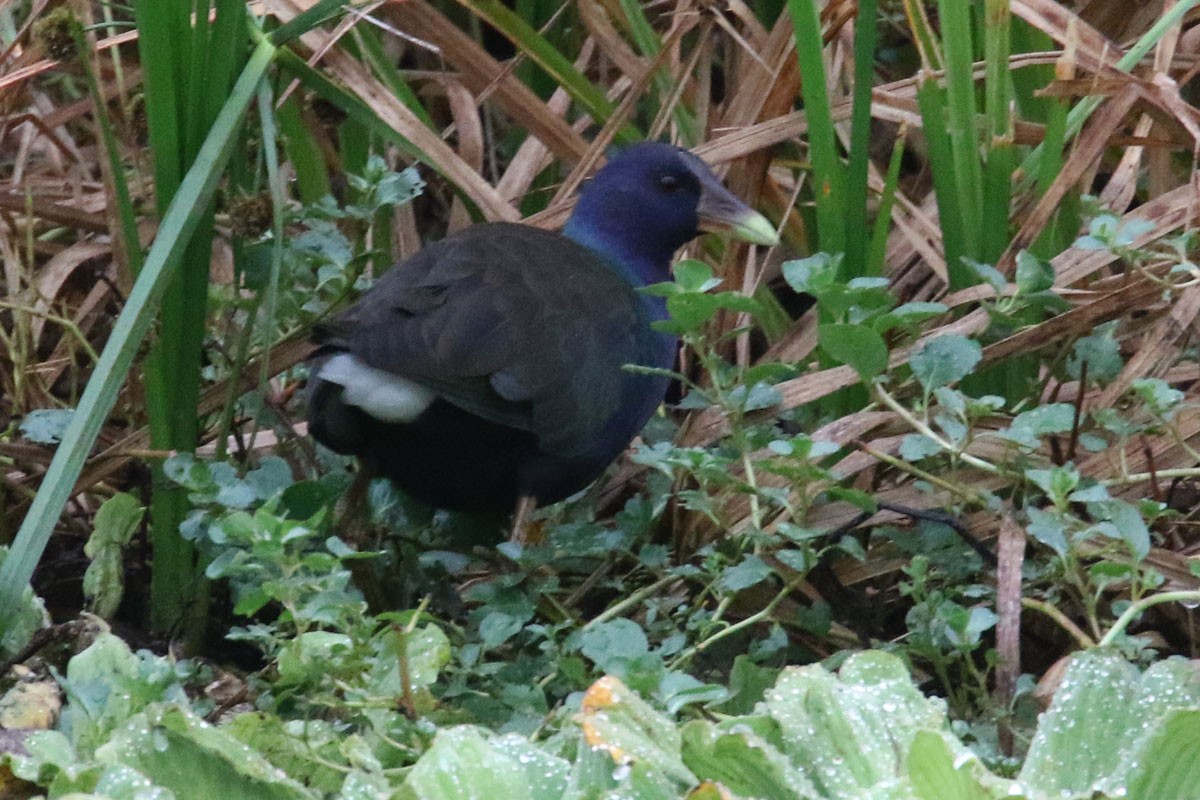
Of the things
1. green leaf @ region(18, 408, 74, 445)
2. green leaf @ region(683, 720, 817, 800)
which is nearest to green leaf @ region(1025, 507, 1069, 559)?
green leaf @ region(683, 720, 817, 800)

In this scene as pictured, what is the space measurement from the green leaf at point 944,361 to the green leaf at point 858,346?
7 centimetres

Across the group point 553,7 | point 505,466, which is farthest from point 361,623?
point 553,7

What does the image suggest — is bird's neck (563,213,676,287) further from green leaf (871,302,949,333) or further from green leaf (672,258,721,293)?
green leaf (871,302,949,333)

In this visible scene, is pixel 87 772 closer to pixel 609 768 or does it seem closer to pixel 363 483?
pixel 609 768

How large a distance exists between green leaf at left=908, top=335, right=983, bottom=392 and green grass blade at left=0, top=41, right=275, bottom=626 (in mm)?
845

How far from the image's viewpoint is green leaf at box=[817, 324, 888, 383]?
182 cm

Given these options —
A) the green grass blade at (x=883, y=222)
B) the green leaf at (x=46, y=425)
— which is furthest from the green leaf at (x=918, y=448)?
the green leaf at (x=46, y=425)

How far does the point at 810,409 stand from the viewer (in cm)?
242

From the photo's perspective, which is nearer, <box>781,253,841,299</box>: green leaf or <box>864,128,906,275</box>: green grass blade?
<box>781,253,841,299</box>: green leaf

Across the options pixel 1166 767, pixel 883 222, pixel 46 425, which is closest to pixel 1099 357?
pixel 883 222

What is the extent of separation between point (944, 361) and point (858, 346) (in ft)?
0.47

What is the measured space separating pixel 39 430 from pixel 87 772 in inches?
32.0

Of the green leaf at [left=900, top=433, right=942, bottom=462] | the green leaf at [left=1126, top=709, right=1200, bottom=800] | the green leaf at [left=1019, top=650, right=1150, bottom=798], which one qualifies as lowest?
the green leaf at [left=1019, top=650, right=1150, bottom=798]

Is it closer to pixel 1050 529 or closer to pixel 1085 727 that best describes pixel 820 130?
pixel 1050 529
